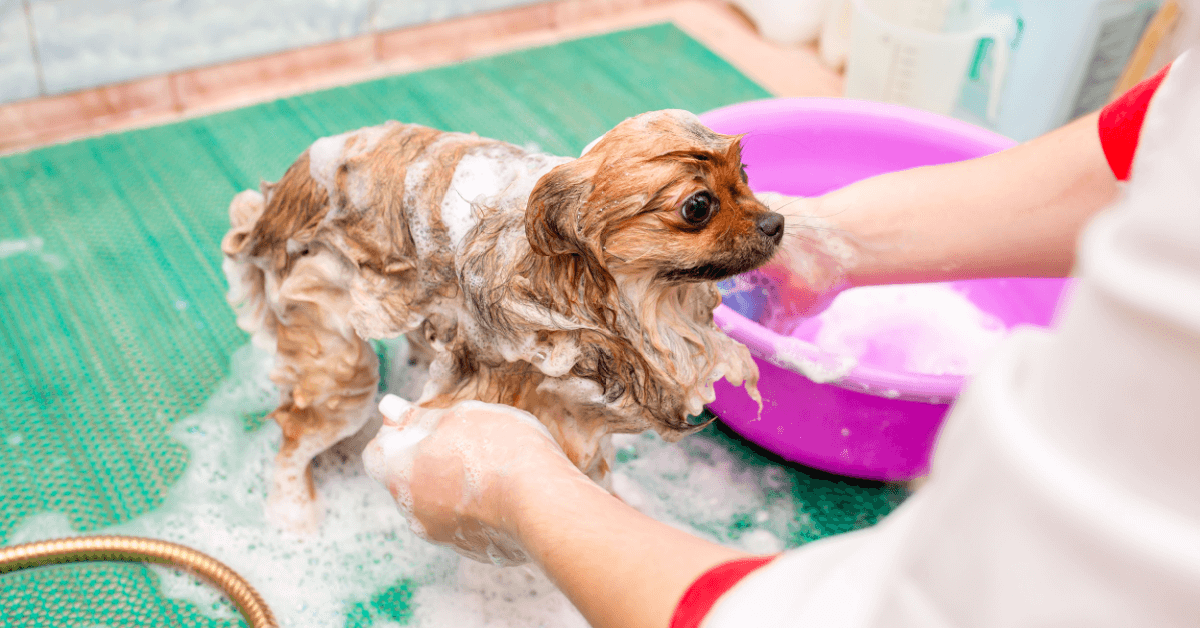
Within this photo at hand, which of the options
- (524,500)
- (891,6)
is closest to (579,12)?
(891,6)

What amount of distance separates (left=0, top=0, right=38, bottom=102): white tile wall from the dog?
1.16 m

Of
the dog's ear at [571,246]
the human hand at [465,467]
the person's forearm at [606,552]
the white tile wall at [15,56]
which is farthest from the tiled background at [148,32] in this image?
the person's forearm at [606,552]

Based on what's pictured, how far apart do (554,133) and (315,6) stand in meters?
0.78

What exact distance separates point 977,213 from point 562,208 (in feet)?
2.58

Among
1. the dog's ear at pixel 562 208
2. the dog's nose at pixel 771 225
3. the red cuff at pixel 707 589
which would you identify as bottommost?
the red cuff at pixel 707 589

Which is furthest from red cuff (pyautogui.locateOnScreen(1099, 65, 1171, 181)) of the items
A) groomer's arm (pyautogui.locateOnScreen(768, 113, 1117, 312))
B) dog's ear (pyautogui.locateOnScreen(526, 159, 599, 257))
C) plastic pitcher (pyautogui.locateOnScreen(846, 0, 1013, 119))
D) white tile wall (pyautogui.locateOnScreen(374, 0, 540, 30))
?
white tile wall (pyautogui.locateOnScreen(374, 0, 540, 30))

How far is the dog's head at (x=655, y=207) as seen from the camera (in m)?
0.89

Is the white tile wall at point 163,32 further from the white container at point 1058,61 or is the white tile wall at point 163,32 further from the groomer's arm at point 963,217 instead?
the white container at point 1058,61

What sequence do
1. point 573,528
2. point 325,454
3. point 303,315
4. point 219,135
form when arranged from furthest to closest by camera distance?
point 219,135
point 325,454
point 303,315
point 573,528

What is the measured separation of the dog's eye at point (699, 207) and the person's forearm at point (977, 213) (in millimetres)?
496

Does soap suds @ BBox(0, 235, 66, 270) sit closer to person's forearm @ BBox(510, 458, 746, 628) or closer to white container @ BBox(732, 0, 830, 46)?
person's forearm @ BBox(510, 458, 746, 628)

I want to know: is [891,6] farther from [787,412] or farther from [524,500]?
[524,500]

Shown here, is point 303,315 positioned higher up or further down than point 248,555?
higher up

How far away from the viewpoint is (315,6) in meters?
2.43
